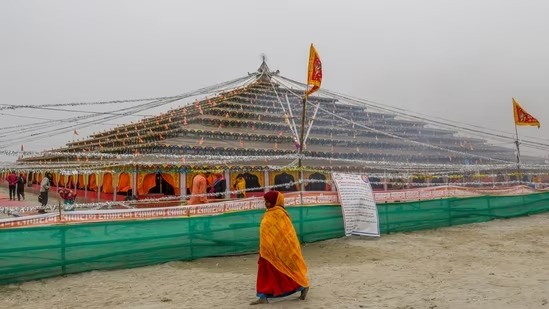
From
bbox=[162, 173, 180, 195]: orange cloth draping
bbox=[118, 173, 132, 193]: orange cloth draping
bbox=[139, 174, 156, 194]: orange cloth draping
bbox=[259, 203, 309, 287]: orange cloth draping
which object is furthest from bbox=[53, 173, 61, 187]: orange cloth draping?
bbox=[259, 203, 309, 287]: orange cloth draping

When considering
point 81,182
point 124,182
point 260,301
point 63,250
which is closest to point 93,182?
point 81,182

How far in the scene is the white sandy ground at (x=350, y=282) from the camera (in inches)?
227

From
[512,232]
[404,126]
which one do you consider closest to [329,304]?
[512,232]

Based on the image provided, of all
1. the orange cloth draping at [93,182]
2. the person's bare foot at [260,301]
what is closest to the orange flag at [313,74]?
the person's bare foot at [260,301]

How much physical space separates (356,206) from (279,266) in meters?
5.79

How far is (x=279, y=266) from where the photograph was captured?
5758mm

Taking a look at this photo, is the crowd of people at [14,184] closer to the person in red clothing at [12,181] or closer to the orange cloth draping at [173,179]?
the person in red clothing at [12,181]

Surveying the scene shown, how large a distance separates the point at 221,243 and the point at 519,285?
17.9 ft

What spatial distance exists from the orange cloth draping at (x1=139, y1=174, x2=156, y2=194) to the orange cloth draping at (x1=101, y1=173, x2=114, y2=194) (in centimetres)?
377

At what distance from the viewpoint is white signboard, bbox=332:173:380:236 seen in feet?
35.9

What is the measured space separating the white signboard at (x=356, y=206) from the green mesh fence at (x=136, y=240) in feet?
0.85

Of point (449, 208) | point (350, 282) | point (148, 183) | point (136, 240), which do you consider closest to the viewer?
point (350, 282)

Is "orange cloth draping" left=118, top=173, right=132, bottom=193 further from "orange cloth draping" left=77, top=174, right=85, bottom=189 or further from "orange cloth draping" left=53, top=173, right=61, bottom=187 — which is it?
"orange cloth draping" left=53, top=173, right=61, bottom=187

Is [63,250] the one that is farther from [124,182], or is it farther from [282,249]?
[124,182]
